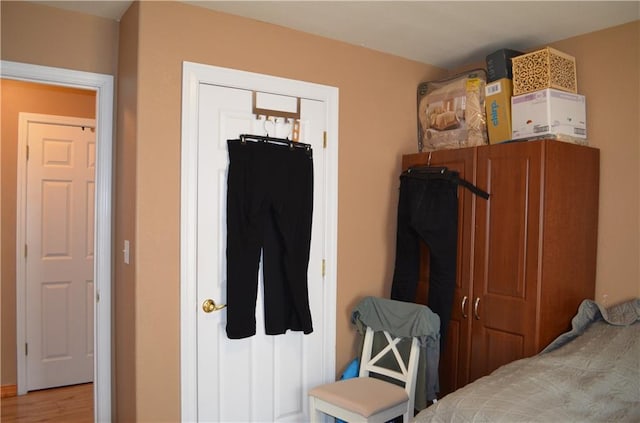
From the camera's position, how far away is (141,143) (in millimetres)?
2320

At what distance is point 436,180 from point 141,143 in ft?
5.22

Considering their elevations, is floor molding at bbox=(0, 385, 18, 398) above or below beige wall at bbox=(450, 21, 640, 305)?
below

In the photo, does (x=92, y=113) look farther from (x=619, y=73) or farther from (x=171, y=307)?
(x=619, y=73)

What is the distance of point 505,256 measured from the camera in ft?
8.39

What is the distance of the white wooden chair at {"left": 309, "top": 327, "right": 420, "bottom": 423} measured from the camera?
7.77ft

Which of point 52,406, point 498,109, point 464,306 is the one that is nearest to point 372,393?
point 464,306

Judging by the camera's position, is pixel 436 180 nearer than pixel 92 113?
Yes

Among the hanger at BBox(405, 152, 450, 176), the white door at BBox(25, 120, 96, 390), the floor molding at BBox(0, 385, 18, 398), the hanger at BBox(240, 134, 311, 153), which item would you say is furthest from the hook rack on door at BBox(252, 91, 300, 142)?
the floor molding at BBox(0, 385, 18, 398)

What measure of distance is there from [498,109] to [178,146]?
1.72 meters

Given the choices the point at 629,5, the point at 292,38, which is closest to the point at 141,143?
the point at 292,38

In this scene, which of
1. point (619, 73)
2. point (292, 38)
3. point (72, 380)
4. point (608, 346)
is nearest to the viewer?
point (608, 346)

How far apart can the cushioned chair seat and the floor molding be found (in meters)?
2.44

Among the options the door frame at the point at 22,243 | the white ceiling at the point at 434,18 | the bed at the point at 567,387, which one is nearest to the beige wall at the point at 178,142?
the white ceiling at the point at 434,18

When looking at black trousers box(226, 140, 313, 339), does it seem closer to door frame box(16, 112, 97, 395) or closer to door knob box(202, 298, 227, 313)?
door knob box(202, 298, 227, 313)
